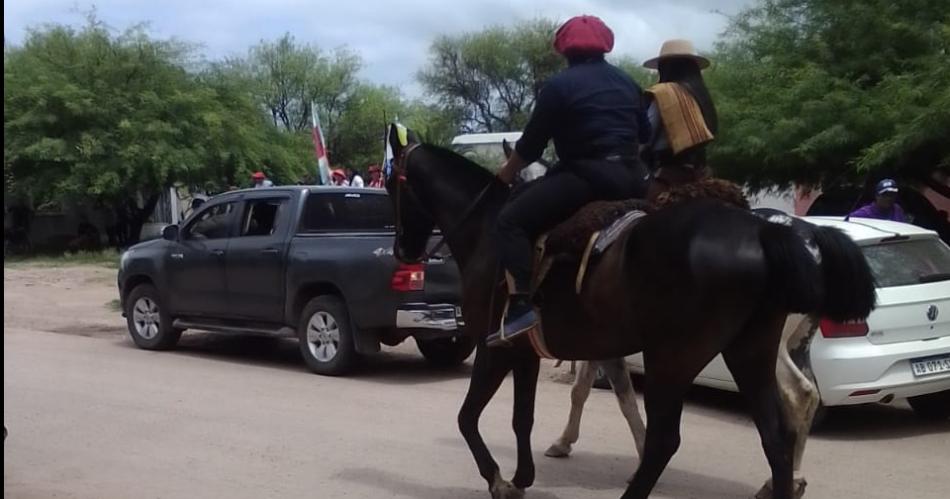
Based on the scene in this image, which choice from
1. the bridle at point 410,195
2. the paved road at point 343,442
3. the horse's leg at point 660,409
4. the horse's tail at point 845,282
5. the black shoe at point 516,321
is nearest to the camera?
the horse's tail at point 845,282

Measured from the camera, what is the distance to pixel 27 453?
7934 mm

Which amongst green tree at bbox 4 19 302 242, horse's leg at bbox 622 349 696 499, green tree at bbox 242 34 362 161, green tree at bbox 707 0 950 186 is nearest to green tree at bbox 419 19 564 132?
green tree at bbox 242 34 362 161

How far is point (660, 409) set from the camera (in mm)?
5523

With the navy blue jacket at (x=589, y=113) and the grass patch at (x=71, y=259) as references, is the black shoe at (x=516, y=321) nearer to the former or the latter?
the navy blue jacket at (x=589, y=113)

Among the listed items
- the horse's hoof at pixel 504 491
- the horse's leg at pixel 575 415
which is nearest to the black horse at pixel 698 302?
the horse's hoof at pixel 504 491

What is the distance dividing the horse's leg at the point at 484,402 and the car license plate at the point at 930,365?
3633 mm

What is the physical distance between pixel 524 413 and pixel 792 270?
6.99ft

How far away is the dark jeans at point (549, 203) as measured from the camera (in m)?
5.97

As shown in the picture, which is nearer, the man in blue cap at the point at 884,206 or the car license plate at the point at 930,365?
the car license plate at the point at 930,365

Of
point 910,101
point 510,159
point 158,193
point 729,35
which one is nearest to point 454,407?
point 510,159

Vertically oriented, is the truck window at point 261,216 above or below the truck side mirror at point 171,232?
above

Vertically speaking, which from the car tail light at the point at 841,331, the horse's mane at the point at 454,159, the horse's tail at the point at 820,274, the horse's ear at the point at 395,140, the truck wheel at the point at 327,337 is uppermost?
the horse's ear at the point at 395,140

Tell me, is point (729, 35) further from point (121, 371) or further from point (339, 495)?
point (339, 495)

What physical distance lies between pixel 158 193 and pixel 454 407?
20083mm
